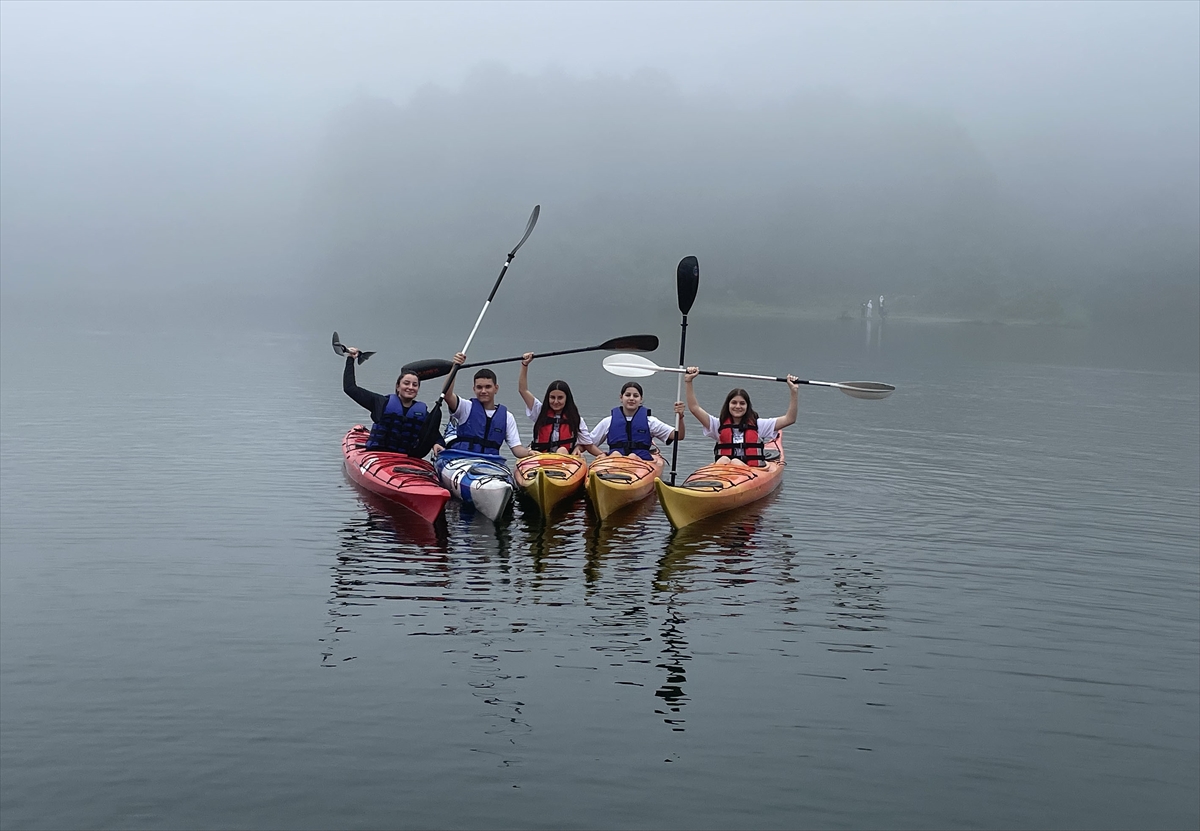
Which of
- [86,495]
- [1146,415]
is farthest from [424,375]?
[1146,415]

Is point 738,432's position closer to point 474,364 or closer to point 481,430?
point 481,430

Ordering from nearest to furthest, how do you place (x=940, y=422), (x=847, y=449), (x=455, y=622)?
(x=455, y=622) → (x=847, y=449) → (x=940, y=422)

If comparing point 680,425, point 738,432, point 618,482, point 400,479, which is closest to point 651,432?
point 680,425

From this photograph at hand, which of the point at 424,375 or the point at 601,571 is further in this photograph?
the point at 424,375

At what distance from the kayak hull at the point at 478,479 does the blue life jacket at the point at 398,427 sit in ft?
1.76

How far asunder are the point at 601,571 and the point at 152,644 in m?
4.76

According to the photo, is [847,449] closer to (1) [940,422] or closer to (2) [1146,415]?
(1) [940,422]

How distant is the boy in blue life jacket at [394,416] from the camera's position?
51.1 ft

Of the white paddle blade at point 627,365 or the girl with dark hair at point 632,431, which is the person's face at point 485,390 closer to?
the girl with dark hair at point 632,431

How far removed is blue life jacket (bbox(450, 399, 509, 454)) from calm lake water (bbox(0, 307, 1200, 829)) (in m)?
1.22

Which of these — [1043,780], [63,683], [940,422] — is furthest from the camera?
[940,422]

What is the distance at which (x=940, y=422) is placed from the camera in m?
28.9

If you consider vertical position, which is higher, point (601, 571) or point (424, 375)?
point (424, 375)

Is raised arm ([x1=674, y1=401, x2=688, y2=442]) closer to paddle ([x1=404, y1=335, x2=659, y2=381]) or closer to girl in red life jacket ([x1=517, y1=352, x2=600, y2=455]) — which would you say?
paddle ([x1=404, y1=335, x2=659, y2=381])
